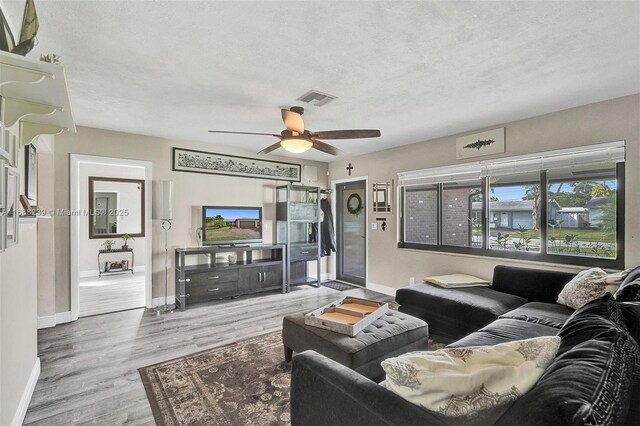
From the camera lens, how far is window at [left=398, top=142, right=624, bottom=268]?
3010mm

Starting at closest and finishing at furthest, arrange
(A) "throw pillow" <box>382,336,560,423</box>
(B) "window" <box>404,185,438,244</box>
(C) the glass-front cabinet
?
(A) "throw pillow" <box>382,336,560,423</box>, (B) "window" <box>404,185,438,244</box>, (C) the glass-front cabinet

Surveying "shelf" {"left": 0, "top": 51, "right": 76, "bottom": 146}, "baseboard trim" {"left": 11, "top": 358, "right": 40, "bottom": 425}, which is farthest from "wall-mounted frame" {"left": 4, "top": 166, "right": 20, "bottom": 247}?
"baseboard trim" {"left": 11, "top": 358, "right": 40, "bottom": 425}

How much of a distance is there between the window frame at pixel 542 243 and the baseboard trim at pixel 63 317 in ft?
14.9

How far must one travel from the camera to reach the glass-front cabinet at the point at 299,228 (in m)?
5.30

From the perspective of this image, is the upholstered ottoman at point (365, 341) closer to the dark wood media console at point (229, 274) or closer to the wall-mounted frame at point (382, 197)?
the dark wood media console at point (229, 274)

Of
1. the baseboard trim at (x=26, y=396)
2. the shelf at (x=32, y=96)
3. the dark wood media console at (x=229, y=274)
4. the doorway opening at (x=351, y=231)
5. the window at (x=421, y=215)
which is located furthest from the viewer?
the doorway opening at (x=351, y=231)

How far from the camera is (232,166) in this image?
4.96 m

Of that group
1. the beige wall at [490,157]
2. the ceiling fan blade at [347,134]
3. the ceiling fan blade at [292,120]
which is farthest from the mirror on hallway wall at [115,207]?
the ceiling fan blade at [347,134]

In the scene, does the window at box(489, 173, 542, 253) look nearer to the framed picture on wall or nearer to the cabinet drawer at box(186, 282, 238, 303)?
the cabinet drawer at box(186, 282, 238, 303)

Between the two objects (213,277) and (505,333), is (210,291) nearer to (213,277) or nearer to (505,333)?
(213,277)

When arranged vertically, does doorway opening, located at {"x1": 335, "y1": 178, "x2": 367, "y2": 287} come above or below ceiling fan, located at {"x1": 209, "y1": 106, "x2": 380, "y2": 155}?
below

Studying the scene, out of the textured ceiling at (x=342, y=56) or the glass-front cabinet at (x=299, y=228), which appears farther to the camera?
the glass-front cabinet at (x=299, y=228)

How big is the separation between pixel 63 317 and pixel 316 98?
397cm

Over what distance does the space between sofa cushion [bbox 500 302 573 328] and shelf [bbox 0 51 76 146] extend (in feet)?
10.8
